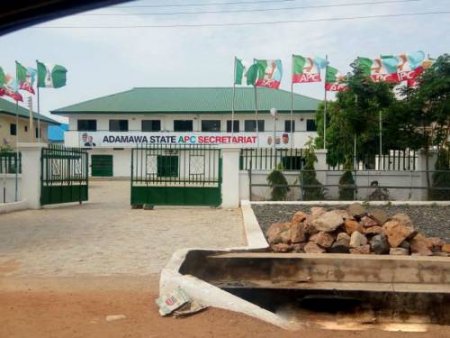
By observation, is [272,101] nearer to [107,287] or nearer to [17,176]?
[17,176]

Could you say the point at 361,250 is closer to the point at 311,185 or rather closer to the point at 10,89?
the point at 311,185

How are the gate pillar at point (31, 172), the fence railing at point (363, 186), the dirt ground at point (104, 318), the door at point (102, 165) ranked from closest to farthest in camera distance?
1. the dirt ground at point (104, 318)
2. the gate pillar at point (31, 172)
3. the fence railing at point (363, 186)
4. the door at point (102, 165)

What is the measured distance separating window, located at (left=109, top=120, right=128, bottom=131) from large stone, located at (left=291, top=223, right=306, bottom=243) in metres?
34.6

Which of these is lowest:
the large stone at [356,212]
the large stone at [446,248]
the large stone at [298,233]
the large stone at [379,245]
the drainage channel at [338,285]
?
the drainage channel at [338,285]

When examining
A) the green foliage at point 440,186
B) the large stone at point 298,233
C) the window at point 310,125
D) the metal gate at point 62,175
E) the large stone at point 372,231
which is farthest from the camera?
the window at point 310,125

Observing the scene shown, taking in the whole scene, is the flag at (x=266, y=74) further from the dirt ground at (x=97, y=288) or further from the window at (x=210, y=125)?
the dirt ground at (x=97, y=288)

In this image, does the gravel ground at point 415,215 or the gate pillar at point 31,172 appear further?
the gate pillar at point 31,172

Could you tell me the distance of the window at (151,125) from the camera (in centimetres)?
4238

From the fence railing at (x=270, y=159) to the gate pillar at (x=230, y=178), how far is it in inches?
14.8

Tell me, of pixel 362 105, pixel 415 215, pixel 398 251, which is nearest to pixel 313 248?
pixel 398 251

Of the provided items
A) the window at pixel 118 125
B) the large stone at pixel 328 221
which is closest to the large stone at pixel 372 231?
the large stone at pixel 328 221

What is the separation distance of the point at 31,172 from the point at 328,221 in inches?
395

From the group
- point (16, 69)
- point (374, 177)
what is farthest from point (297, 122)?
point (374, 177)

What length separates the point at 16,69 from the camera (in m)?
30.2
